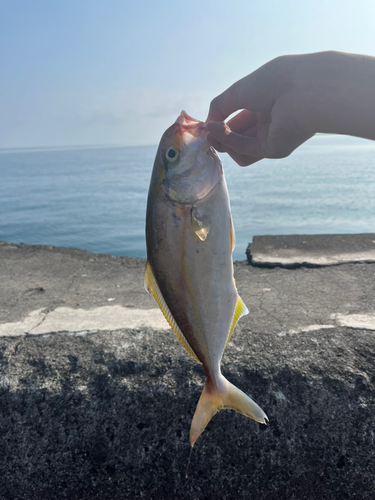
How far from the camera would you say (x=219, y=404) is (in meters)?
1.57

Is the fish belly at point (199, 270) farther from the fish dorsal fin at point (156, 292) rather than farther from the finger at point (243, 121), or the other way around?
the finger at point (243, 121)

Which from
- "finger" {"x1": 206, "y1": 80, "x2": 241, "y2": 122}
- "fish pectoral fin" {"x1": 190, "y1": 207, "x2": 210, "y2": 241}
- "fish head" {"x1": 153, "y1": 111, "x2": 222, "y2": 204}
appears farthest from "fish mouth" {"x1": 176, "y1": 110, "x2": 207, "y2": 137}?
"fish pectoral fin" {"x1": 190, "y1": 207, "x2": 210, "y2": 241}

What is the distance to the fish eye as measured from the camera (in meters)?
1.48

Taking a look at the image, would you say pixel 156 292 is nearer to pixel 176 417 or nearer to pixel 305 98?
pixel 176 417

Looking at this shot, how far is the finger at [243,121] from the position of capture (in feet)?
6.16

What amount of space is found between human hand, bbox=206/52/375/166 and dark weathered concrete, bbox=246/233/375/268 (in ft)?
6.79

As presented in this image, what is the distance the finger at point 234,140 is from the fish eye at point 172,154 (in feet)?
0.60

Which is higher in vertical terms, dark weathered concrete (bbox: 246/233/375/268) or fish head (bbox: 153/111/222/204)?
fish head (bbox: 153/111/222/204)

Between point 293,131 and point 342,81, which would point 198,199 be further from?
point 342,81

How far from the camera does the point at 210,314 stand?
153 cm

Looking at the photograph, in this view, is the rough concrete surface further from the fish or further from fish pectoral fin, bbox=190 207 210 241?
fish pectoral fin, bbox=190 207 210 241

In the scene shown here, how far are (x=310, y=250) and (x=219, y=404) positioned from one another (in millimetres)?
2660

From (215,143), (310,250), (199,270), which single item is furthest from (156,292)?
(310,250)

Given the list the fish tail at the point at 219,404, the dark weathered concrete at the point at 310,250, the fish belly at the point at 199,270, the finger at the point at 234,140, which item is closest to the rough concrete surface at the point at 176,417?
the fish tail at the point at 219,404
